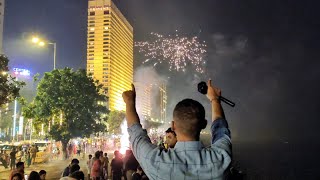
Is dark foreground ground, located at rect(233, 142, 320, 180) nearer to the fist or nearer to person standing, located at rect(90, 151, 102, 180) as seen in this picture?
person standing, located at rect(90, 151, 102, 180)

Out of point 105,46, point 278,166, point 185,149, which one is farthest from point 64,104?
point 105,46

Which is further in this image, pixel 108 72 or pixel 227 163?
pixel 108 72

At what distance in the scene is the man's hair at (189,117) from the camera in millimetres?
2215

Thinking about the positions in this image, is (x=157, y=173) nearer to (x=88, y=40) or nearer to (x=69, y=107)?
(x=69, y=107)

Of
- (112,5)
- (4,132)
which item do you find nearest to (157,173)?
(4,132)

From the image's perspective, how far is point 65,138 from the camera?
36.5 meters

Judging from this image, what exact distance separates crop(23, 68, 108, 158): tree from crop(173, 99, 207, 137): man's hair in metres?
34.9

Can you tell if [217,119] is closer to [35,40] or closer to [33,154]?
[35,40]

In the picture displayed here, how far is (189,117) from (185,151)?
9.5 inches

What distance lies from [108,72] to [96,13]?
28779mm

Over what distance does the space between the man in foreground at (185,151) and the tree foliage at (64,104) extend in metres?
34.9

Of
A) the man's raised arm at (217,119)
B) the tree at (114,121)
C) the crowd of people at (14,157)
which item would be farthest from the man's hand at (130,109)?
the tree at (114,121)

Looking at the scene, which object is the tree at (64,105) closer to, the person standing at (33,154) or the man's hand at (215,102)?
the person standing at (33,154)

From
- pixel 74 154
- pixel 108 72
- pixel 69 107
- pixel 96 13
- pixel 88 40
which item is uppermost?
pixel 96 13
